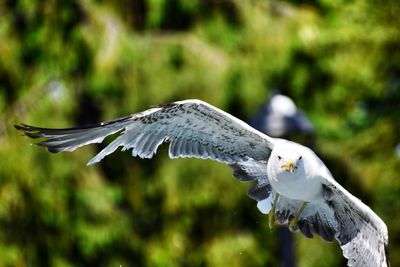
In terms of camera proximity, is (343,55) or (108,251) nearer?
(108,251)

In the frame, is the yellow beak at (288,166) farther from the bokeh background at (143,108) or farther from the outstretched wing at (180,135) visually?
the bokeh background at (143,108)

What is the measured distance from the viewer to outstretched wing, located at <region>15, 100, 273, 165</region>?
15.4 feet

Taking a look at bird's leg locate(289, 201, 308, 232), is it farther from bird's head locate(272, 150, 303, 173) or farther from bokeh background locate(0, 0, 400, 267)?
bokeh background locate(0, 0, 400, 267)

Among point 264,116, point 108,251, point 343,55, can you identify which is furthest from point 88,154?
point 343,55

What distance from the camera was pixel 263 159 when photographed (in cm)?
512

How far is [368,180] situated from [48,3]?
2.86 metres

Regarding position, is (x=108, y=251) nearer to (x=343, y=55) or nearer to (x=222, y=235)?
(x=222, y=235)

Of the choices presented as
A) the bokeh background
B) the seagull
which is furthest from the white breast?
the bokeh background

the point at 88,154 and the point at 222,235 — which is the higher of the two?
the point at 88,154

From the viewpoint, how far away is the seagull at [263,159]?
4.64 metres

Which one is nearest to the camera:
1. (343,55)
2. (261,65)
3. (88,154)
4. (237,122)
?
(237,122)

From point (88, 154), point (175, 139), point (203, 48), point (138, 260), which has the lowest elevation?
point (138, 260)

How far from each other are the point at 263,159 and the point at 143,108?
249cm

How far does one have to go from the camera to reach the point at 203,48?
319 inches
